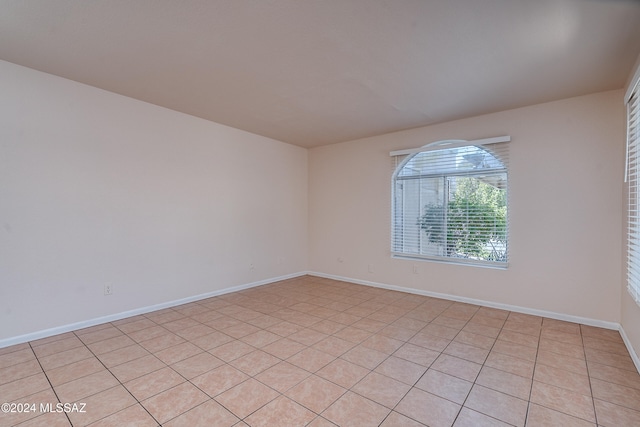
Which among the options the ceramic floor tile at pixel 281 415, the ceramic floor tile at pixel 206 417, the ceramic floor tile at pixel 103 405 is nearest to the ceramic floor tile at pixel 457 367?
the ceramic floor tile at pixel 281 415

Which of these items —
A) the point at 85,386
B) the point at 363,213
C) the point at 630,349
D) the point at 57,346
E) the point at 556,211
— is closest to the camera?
the point at 85,386

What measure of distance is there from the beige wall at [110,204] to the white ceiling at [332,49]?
1.13 feet

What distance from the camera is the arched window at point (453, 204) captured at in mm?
3709

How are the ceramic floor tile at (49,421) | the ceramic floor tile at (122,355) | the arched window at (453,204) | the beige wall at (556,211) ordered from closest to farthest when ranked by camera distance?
the ceramic floor tile at (49,421) → the ceramic floor tile at (122,355) → the beige wall at (556,211) → the arched window at (453,204)

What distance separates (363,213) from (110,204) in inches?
139

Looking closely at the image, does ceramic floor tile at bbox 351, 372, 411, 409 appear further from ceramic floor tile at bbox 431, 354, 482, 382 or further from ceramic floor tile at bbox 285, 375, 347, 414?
ceramic floor tile at bbox 431, 354, 482, 382

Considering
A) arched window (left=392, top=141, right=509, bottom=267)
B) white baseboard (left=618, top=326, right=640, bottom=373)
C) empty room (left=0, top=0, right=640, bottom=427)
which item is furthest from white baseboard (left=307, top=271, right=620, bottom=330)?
arched window (left=392, top=141, right=509, bottom=267)

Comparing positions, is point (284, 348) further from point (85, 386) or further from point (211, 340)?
point (85, 386)

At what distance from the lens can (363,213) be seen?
5.00 m

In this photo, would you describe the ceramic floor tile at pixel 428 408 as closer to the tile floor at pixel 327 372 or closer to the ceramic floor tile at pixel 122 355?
the tile floor at pixel 327 372

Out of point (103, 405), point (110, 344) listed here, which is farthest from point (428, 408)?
point (110, 344)

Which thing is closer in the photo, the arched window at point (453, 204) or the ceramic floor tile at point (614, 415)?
the ceramic floor tile at point (614, 415)

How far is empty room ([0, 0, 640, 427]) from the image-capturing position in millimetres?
1924

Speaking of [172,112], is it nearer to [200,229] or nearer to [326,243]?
[200,229]
